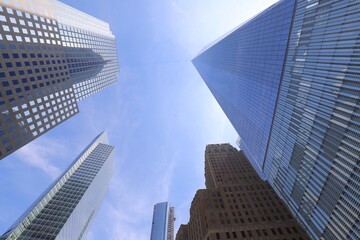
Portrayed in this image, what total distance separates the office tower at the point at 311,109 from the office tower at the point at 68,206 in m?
111

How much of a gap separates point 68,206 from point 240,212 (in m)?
106

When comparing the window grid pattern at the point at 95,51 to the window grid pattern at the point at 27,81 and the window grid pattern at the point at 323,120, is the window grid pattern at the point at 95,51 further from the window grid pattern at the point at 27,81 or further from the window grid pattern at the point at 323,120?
the window grid pattern at the point at 323,120

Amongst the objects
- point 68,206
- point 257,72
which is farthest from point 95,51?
point 257,72

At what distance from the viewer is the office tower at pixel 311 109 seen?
38375 millimetres

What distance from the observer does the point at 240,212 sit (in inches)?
2916

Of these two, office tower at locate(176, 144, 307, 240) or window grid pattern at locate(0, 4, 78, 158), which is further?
office tower at locate(176, 144, 307, 240)

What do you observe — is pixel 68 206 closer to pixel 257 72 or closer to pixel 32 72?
pixel 32 72

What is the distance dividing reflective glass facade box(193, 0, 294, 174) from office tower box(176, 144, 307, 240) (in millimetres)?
12410

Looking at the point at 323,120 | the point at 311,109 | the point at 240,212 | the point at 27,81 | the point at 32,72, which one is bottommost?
the point at 240,212

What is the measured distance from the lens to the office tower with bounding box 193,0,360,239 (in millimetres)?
38375

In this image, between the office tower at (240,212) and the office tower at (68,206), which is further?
the office tower at (68,206)

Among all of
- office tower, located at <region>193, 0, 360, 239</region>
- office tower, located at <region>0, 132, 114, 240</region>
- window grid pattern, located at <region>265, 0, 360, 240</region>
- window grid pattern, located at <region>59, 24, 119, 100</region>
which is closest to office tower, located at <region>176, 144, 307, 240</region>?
office tower, located at <region>193, 0, 360, 239</region>

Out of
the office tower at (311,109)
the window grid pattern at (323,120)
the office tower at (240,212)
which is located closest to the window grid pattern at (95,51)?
the office tower at (311,109)

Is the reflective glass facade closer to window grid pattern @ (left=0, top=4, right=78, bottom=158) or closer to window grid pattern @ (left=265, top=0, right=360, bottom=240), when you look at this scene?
window grid pattern @ (left=265, top=0, right=360, bottom=240)
